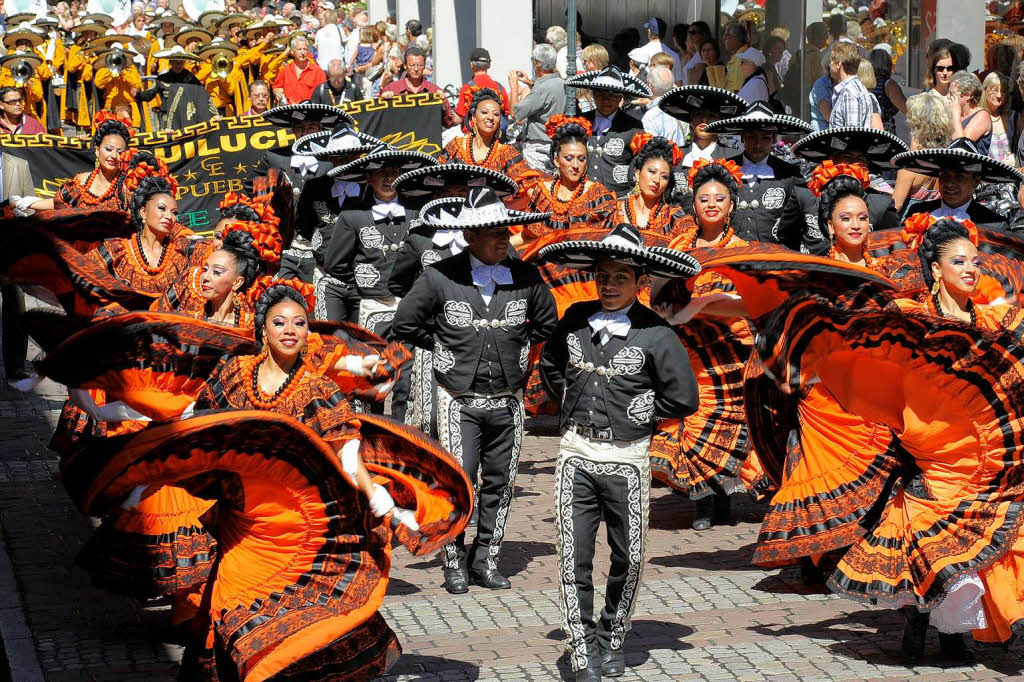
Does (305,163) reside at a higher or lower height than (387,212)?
higher

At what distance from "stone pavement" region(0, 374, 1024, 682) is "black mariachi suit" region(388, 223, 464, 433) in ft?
2.84

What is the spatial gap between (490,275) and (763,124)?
3.78m

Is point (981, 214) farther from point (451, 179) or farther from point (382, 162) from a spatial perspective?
point (382, 162)

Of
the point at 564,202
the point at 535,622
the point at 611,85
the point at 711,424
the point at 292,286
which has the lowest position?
the point at 535,622

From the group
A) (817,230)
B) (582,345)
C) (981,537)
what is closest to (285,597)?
(582,345)

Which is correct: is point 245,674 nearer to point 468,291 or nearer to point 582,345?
point 582,345

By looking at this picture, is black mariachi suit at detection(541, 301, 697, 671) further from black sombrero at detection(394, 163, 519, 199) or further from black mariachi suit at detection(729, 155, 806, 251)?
black mariachi suit at detection(729, 155, 806, 251)

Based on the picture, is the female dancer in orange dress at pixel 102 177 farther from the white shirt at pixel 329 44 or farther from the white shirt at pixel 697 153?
the white shirt at pixel 329 44

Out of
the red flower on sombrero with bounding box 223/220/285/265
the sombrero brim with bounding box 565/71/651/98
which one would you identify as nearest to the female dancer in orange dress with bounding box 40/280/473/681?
the red flower on sombrero with bounding box 223/220/285/265

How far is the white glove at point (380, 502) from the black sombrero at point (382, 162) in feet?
15.8

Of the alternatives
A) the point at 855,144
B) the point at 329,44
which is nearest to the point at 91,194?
the point at 855,144

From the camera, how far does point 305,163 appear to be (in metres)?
12.9

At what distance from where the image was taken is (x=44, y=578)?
8.76 metres

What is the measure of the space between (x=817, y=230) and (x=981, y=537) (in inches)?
160
